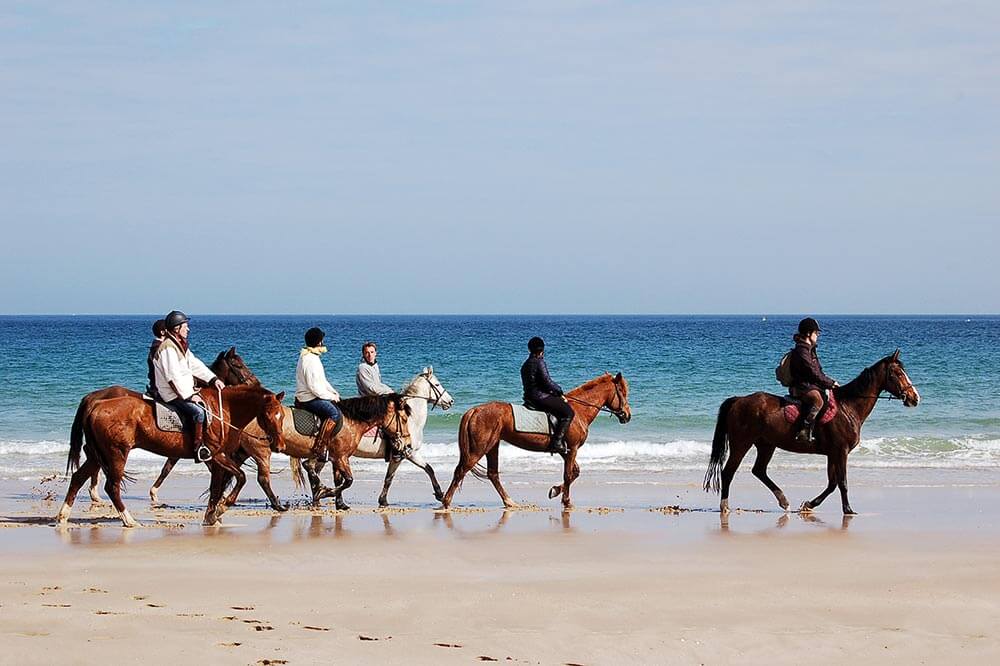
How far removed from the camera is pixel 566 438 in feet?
47.3

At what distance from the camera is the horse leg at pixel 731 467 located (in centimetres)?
1376

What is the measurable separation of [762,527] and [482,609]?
5054 millimetres

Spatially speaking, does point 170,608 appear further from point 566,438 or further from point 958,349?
point 958,349

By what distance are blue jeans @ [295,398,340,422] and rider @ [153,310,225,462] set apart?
1735 millimetres

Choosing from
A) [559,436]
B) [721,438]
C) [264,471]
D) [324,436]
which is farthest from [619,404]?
[264,471]

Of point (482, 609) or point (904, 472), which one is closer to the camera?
point (482, 609)

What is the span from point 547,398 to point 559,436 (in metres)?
0.44

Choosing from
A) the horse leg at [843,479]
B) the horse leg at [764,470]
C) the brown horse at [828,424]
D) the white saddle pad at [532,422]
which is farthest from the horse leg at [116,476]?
the horse leg at [843,479]

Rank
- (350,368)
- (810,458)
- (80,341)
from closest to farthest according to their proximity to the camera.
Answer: (810,458) → (350,368) → (80,341)

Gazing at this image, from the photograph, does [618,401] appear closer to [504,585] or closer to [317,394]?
[317,394]

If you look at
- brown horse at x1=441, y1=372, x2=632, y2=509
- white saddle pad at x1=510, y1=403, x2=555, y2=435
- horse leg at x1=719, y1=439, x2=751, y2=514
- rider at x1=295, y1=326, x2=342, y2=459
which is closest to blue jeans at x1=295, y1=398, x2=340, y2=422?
rider at x1=295, y1=326, x2=342, y2=459

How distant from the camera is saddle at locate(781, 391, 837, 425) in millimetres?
13773

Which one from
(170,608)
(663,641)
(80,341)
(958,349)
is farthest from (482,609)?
(80,341)

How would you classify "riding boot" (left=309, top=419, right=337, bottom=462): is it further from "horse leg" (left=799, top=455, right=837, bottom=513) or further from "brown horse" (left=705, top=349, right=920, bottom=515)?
"horse leg" (left=799, top=455, right=837, bottom=513)
